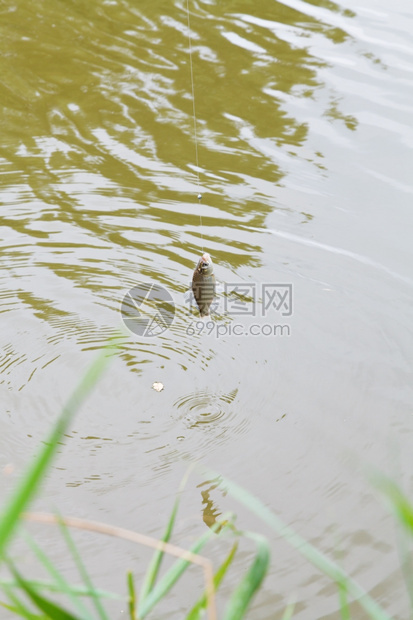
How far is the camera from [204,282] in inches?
166

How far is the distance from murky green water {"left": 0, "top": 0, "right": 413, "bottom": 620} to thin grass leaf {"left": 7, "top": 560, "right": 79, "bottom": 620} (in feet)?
3.47

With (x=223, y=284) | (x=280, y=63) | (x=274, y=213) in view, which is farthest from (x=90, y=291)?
(x=280, y=63)

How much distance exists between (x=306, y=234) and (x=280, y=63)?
2865 mm

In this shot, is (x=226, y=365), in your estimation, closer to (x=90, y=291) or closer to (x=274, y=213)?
(x=90, y=291)

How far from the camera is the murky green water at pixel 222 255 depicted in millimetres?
3842

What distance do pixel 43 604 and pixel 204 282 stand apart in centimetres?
309

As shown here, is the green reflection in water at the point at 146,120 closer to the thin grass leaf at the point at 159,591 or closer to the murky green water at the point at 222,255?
the murky green water at the point at 222,255

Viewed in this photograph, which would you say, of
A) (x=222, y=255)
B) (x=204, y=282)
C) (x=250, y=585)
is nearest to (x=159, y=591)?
(x=250, y=585)
